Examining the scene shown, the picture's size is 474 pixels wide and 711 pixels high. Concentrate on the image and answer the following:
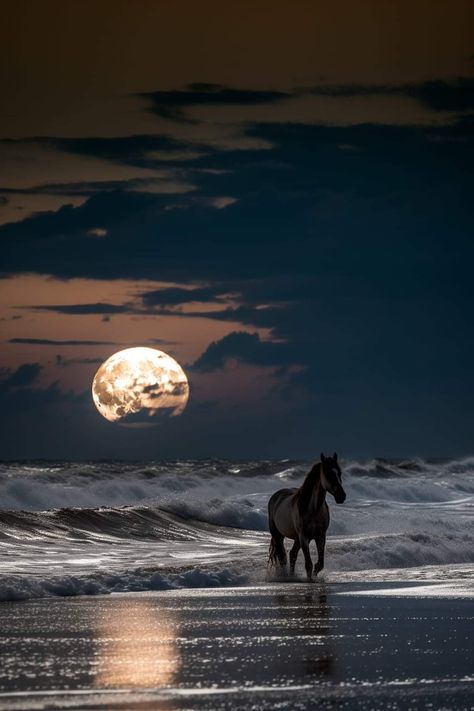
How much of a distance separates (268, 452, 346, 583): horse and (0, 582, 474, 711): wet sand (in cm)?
304

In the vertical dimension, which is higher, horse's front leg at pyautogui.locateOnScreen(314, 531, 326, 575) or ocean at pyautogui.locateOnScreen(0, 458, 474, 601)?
horse's front leg at pyautogui.locateOnScreen(314, 531, 326, 575)

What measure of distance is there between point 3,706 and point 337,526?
23.5 m

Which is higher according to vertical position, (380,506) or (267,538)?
(267,538)

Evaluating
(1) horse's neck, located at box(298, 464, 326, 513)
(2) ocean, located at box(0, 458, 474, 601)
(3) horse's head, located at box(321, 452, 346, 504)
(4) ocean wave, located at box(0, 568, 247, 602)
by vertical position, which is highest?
(3) horse's head, located at box(321, 452, 346, 504)

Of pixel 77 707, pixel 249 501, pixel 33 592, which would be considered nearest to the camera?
pixel 77 707

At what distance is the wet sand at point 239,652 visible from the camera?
6.93 m

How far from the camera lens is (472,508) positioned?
Answer: 1540 inches

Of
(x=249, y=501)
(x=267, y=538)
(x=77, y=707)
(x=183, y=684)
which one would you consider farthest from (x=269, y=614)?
(x=249, y=501)

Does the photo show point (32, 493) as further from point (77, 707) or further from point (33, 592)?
point (77, 707)

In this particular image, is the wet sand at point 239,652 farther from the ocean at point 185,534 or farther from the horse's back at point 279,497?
the horse's back at point 279,497

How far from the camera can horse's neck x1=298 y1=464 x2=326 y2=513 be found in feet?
55.2

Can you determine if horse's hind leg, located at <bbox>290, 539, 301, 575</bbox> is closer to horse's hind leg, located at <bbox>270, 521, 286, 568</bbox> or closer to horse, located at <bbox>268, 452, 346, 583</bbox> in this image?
horse, located at <bbox>268, 452, 346, 583</bbox>

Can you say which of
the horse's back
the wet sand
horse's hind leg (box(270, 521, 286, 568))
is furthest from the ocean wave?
the horse's back

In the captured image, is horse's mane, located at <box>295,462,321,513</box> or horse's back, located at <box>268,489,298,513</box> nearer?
horse's mane, located at <box>295,462,321,513</box>
